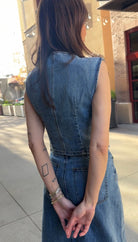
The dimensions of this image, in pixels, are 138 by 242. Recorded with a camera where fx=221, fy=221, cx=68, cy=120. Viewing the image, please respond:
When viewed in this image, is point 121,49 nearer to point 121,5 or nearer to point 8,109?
point 121,5

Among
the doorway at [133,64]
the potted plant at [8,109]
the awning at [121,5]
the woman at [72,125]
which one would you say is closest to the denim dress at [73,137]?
the woman at [72,125]

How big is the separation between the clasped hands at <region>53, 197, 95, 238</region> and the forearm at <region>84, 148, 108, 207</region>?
0.04m

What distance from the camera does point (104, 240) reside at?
107cm

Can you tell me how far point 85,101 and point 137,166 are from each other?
3.24 m

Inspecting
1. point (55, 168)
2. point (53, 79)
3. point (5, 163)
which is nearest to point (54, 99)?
point (53, 79)

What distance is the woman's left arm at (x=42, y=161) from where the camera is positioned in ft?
3.58

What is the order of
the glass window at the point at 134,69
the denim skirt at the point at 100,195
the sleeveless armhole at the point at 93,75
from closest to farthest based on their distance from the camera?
the sleeveless armhole at the point at 93,75 → the denim skirt at the point at 100,195 → the glass window at the point at 134,69

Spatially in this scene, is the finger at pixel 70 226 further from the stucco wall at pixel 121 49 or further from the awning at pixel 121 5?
the stucco wall at pixel 121 49

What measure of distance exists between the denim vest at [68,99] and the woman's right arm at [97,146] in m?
0.04

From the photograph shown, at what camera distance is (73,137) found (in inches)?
40.5

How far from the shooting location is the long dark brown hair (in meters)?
0.99

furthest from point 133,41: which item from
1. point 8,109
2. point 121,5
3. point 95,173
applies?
point 8,109

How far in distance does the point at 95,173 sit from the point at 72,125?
0.77 ft

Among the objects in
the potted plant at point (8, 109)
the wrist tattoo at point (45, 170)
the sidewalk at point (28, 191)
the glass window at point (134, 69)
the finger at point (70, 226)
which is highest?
the glass window at point (134, 69)
